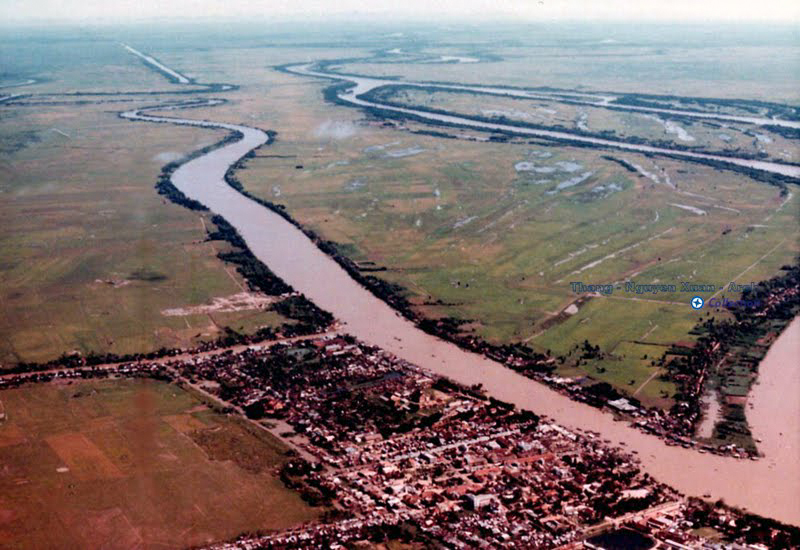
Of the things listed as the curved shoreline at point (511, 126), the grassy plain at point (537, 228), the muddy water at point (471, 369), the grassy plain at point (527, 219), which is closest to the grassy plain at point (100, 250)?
the muddy water at point (471, 369)

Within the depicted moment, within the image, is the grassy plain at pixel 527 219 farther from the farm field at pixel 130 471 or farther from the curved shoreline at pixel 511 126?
the farm field at pixel 130 471

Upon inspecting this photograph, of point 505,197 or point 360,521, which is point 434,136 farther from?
point 360,521

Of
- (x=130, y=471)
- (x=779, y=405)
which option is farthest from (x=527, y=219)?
(x=130, y=471)

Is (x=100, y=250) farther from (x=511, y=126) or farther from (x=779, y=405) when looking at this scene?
(x=511, y=126)

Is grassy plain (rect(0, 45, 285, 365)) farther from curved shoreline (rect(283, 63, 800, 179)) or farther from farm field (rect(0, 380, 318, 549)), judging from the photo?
curved shoreline (rect(283, 63, 800, 179))

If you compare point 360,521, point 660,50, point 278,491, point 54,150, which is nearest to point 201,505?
point 278,491

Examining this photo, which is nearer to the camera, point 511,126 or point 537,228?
point 537,228

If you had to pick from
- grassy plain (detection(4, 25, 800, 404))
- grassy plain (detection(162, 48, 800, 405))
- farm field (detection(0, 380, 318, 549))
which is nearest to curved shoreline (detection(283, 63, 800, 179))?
grassy plain (detection(4, 25, 800, 404))
